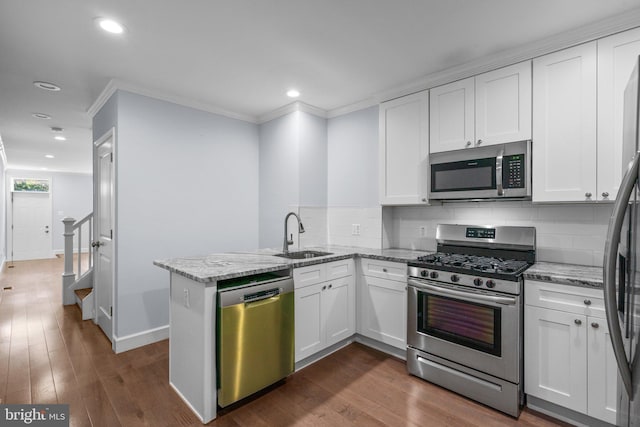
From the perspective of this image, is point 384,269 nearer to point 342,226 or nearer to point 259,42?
point 342,226

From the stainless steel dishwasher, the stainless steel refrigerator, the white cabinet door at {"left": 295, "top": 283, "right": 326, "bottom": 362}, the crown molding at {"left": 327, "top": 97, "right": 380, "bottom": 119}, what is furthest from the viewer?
the crown molding at {"left": 327, "top": 97, "right": 380, "bottom": 119}

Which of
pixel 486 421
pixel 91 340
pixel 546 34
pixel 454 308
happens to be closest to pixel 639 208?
pixel 454 308

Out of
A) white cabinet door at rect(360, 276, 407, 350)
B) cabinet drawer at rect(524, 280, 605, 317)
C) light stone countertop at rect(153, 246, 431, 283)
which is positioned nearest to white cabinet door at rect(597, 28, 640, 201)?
cabinet drawer at rect(524, 280, 605, 317)

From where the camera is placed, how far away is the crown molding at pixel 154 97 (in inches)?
120

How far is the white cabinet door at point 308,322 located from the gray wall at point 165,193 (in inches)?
63.4

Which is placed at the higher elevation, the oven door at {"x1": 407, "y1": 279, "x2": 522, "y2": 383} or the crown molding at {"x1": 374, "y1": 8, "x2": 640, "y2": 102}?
the crown molding at {"x1": 374, "y1": 8, "x2": 640, "y2": 102}

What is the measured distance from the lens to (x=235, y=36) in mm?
2293

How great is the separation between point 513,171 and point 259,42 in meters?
2.20

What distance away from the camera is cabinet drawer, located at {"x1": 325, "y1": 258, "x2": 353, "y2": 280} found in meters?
2.86

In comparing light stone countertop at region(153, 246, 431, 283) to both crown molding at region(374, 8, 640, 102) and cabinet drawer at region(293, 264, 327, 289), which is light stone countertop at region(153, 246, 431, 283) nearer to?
cabinet drawer at region(293, 264, 327, 289)

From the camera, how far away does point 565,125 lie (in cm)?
224

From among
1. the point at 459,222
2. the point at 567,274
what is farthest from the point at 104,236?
the point at 567,274

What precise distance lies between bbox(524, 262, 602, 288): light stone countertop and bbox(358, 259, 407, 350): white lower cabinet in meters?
0.97

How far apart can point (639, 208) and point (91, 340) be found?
4325 mm
